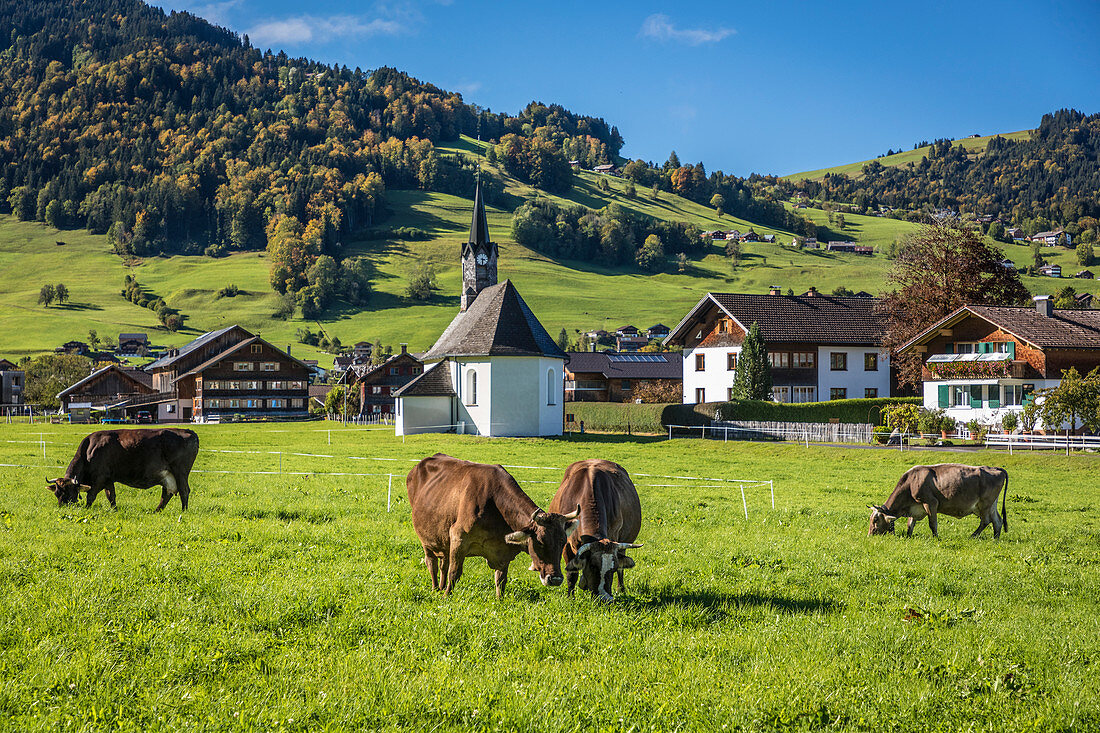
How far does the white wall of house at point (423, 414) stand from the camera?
181ft

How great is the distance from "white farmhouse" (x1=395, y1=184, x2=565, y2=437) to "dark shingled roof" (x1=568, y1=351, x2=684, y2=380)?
2807cm

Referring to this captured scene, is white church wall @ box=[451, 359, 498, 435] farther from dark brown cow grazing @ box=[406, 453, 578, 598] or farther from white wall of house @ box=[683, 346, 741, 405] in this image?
dark brown cow grazing @ box=[406, 453, 578, 598]

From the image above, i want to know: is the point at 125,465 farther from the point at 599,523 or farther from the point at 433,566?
the point at 599,523

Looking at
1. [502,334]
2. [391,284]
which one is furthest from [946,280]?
[391,284]

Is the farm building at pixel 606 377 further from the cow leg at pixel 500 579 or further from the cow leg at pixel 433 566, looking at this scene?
the cow leg at pixel 500 579

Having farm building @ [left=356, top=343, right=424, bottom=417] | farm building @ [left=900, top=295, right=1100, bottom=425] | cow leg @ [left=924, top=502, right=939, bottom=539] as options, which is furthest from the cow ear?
farm building @ [left=356, top=343, right=424, bottom=417]

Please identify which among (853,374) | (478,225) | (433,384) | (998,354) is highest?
(478,225)

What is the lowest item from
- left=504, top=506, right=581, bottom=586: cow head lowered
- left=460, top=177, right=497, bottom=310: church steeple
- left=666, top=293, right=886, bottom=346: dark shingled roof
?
left=504, top=506, right=581, bottom=586: cow head lowered

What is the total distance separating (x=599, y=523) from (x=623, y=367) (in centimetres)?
7717

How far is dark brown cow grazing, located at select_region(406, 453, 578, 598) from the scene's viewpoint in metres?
8.67

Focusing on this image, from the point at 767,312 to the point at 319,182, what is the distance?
161359 millimetres

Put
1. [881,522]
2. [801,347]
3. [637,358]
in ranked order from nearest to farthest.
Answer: [881,522], [801,347], [637,358]

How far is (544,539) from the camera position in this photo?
8.62 m

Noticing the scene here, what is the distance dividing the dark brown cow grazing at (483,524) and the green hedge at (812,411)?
41.5m
